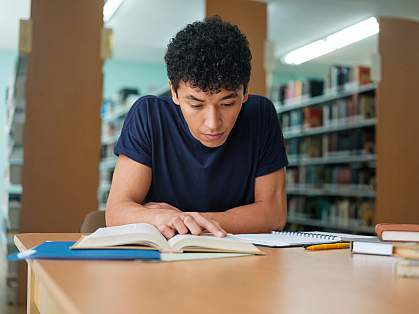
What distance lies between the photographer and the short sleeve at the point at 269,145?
1.68m

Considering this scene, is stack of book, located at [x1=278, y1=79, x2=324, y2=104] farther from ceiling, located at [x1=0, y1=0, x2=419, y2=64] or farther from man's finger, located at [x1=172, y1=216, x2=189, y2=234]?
man's finger, located at [x1=172, y1=216, x2=189, y2=234]

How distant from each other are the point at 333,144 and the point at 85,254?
5.27m

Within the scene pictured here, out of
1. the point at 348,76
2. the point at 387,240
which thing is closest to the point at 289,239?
the point at 387,240

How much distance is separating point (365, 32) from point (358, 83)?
1.27m

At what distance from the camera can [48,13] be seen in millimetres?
3793

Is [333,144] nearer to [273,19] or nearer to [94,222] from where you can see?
[273,19]

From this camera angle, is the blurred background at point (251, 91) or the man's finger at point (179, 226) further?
the blurred background at point (251, 91)

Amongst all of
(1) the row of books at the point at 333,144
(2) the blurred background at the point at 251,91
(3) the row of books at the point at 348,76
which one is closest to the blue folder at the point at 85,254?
(2) the blurred background at the point at 251,91

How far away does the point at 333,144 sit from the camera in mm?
5961

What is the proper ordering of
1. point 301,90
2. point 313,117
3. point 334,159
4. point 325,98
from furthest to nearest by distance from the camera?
point 301,90 < point 313,117 < point 325,98 < point 334,159

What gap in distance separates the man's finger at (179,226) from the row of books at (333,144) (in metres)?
4.42

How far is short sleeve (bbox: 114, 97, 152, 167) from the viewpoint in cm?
160

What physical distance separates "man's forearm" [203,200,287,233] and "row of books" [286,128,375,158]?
3.93 meters

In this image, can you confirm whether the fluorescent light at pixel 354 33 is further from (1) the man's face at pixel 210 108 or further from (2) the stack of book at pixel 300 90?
(1) the man's face at pixel 210 108
